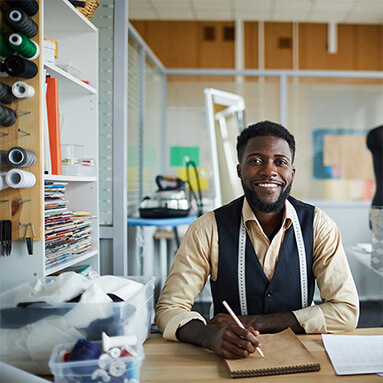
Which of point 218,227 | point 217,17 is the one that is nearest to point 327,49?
point 217,17

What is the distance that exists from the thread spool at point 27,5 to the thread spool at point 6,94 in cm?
23

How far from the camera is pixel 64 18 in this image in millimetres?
1779

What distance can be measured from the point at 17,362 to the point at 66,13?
130 centimetres

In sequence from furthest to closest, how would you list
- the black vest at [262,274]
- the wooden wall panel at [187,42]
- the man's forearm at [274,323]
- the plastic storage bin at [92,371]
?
the wooden wall panel at [187,42] < the black vest at [262,274] < the man's forearm at [274,323] < the plastic storage bin at [92,371]

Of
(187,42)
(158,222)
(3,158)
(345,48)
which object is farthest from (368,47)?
(3,158)

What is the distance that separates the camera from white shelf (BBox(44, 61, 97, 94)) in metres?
1.58

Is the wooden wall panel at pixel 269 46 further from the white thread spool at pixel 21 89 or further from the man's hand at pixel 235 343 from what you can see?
the man's hand at pixel 235 343

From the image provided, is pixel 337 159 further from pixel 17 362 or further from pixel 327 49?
pixel 17 362

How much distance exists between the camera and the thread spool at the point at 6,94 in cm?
133

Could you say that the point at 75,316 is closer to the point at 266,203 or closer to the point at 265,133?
the point at 266,203

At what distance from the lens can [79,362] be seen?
87cm

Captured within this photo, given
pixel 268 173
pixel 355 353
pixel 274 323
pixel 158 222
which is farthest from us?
pixel 158 222

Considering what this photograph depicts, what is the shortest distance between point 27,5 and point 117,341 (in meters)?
1.02

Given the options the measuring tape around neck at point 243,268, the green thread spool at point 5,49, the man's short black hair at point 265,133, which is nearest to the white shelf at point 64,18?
the green thread spool at point 5,49
